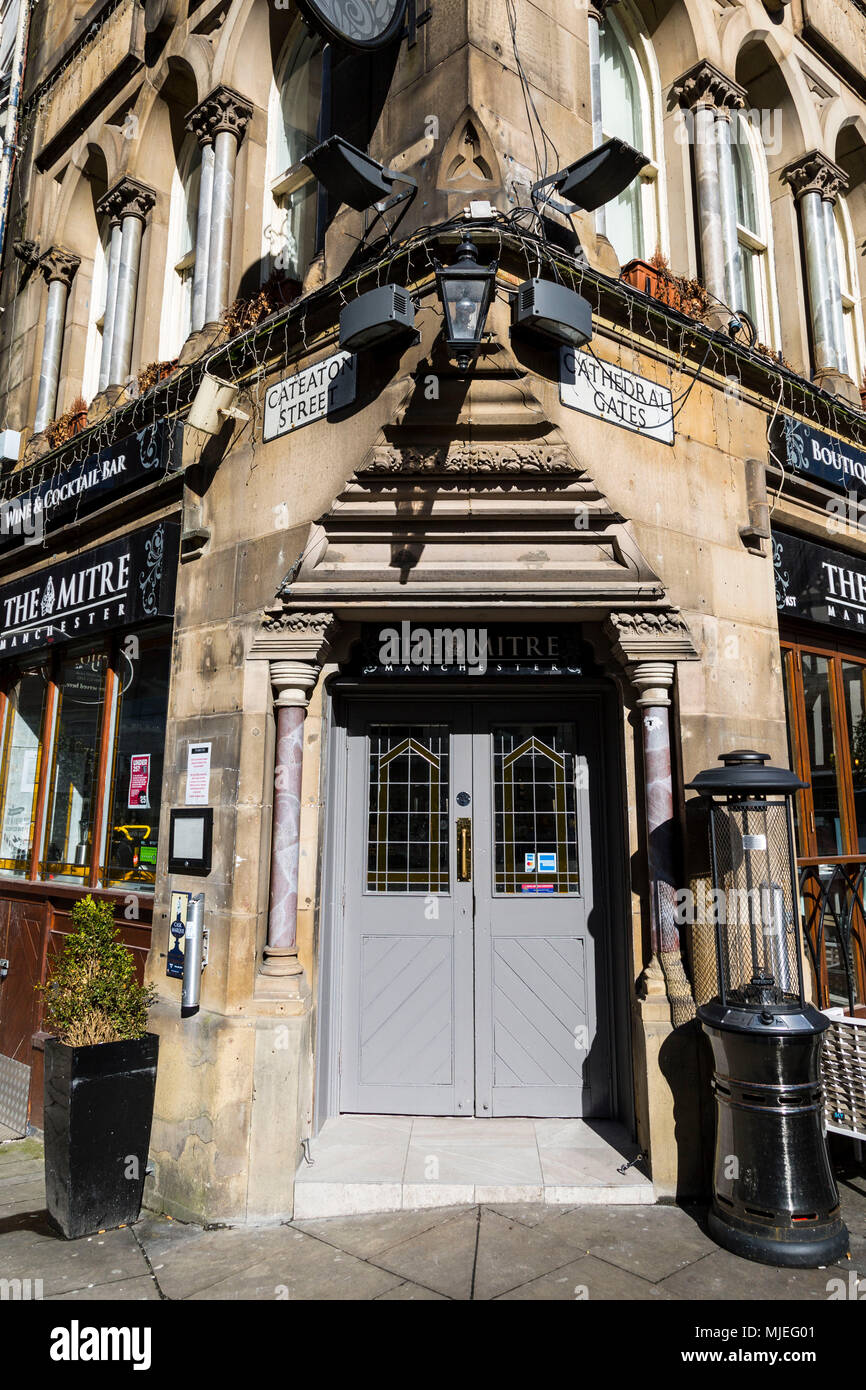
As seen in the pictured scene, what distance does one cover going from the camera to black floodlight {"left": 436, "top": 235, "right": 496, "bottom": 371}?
4.68 metres

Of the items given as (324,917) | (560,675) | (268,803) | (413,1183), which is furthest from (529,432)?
(413,1183)

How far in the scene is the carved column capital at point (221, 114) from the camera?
289 inches

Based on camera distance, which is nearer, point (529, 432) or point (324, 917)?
point (529, 432)

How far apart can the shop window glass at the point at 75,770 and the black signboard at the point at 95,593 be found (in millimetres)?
372

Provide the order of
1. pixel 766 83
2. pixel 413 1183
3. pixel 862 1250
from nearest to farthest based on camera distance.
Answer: pixel 862 1250 → pixel 413 1183 → pixel 766 83

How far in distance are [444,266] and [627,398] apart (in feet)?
4.88

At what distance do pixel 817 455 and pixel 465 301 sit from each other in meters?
3.57

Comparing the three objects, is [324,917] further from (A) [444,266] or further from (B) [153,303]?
(B) [153,303]

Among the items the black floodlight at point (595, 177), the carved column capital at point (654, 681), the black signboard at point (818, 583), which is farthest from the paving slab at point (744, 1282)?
the black floodlight at point (595, 177)

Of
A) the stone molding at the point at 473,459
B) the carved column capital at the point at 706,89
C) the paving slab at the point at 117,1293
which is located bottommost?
the paving slab at the point at 117,1293

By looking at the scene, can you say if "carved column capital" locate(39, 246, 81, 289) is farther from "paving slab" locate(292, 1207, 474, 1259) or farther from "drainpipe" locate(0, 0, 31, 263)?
"paving slab" locate(292, 1207, 474, 1259)

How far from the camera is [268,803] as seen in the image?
550 cm

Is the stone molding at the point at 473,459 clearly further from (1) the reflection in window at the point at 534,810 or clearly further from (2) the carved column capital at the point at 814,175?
(2) the carved column capital at the point at 814,175

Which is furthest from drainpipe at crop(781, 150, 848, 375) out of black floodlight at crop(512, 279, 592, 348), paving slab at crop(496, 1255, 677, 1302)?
paving slab at crop(496, 1255, 677, 1302)
